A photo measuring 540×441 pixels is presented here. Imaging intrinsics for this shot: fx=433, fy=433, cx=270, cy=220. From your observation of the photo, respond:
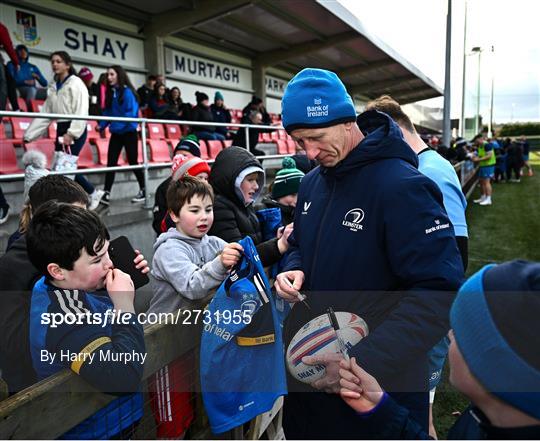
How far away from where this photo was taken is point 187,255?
7.11ft

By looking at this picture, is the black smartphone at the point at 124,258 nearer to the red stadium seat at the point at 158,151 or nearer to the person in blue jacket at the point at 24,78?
the red stadium seat at the point at 158,151

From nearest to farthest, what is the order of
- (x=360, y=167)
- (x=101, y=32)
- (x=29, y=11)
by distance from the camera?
(x=360, y=167)
(x=29, y=11)
(x=101, y=32)

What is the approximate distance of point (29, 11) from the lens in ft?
29.8

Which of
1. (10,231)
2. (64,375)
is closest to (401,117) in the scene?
(64,375)

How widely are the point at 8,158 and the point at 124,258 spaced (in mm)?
4874

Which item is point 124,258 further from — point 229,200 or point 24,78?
point 24,78

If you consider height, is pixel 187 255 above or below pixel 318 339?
above

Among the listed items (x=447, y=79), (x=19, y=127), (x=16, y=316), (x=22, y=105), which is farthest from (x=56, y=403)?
(x=447, y=79)

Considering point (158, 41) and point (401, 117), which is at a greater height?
point (158, 41)

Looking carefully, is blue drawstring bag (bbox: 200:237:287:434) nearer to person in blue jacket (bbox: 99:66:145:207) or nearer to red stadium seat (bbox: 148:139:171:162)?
person in blue jacket (bbox: 99:66:145:207)

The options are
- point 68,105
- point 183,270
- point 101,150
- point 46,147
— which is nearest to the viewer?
point 183,270

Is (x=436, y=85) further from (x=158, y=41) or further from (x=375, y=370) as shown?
(x=375, y=370)

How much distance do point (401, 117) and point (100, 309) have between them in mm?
1805

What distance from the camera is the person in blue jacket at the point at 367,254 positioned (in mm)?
1274
